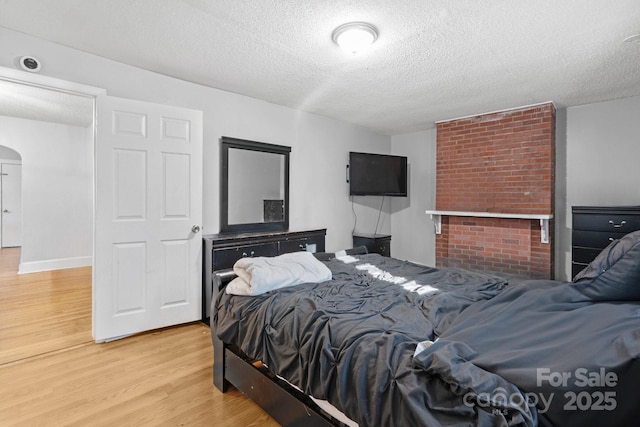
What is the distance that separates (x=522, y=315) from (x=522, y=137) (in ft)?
11.2

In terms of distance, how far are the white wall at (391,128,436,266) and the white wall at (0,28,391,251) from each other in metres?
0.47

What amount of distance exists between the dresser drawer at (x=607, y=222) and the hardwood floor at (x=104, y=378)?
3.58 metres

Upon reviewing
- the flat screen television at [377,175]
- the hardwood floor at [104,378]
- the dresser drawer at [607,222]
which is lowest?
the hardwood floor at [104,378]

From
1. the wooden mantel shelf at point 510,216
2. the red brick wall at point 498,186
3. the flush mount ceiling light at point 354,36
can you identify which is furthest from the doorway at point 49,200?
the red brick wall at point 498,186

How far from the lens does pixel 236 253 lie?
3330 millimetres

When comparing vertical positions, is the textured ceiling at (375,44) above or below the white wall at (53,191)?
above

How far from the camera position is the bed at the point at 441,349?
869mm

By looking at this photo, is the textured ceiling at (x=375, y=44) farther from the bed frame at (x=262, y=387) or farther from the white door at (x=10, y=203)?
the white door at (x=10, y=203)

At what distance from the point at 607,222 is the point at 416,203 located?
2.62 meters

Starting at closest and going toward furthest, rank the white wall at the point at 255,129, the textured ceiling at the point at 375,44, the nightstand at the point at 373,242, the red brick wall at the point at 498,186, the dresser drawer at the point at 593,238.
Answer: the textured ceiling at the point at 375,44, the white wall at the point at 255,129, the dresser drawer at the point at 593,238, the red brick wall at the point at 498,186, the nightstand at the point at 373,242

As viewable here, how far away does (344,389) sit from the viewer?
118 cm

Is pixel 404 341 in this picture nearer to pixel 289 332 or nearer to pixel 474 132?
pixel 289 332

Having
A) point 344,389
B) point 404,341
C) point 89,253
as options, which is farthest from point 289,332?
point 89,253

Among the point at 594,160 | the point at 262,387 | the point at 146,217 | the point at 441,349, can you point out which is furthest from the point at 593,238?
the point at 146,217
